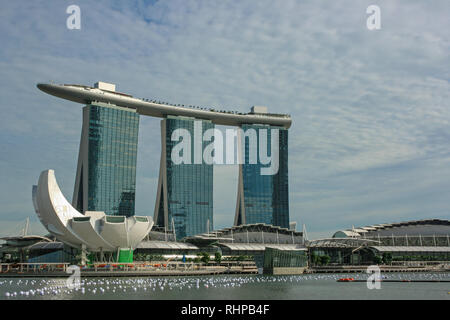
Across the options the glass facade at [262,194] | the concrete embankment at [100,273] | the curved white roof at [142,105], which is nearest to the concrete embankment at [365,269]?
the concrete embankment at [100,273]

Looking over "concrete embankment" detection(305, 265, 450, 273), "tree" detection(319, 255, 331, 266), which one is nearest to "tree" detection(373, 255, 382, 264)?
"concrete embankment" detection(305, 265, 450, 273)

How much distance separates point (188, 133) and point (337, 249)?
64.4 m

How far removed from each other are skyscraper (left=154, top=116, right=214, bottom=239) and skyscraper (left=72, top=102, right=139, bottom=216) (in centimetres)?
1176

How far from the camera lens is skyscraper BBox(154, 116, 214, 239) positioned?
177250mm

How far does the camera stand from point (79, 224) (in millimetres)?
105000

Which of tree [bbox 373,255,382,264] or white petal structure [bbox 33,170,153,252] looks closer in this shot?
white petal structure [bbox 33,170,153,252]

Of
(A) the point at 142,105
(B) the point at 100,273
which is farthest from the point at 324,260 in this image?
(A) the point at 142,105

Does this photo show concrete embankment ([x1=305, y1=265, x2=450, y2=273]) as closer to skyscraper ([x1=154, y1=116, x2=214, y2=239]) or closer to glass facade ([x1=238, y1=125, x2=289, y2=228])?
skyscraper ([x1=154, y1=116, x2=214, y2=239])

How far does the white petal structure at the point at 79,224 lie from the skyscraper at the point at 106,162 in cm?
5089

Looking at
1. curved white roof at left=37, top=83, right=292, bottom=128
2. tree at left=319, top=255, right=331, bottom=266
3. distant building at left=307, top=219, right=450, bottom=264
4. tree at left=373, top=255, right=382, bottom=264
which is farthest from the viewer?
curved white roof at left=37, top=83, right=292, bottom=128

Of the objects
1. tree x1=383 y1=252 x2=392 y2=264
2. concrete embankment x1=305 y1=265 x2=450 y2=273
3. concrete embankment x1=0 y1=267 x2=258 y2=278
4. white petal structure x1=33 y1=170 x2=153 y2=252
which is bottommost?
concrete embankment x1=305 y1=265 x2=450 y2=273

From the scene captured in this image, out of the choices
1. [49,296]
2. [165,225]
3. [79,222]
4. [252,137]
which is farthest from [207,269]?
[252,137]

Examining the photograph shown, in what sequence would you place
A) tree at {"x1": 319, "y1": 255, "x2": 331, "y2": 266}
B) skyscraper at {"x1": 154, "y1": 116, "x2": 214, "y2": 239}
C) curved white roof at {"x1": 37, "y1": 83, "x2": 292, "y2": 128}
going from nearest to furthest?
1. tree at {"x1": 319, "y1": 255, "x2": 331, "y2": 266}
2. curved white roof at {"x1": 37, "y1": 83, "x2": 292, "y2": 128}
3. skyscraper at {"x1": 154, "y1": 116, "x2": 214, "y2": 239}

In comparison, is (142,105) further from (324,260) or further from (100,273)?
(100,273)
